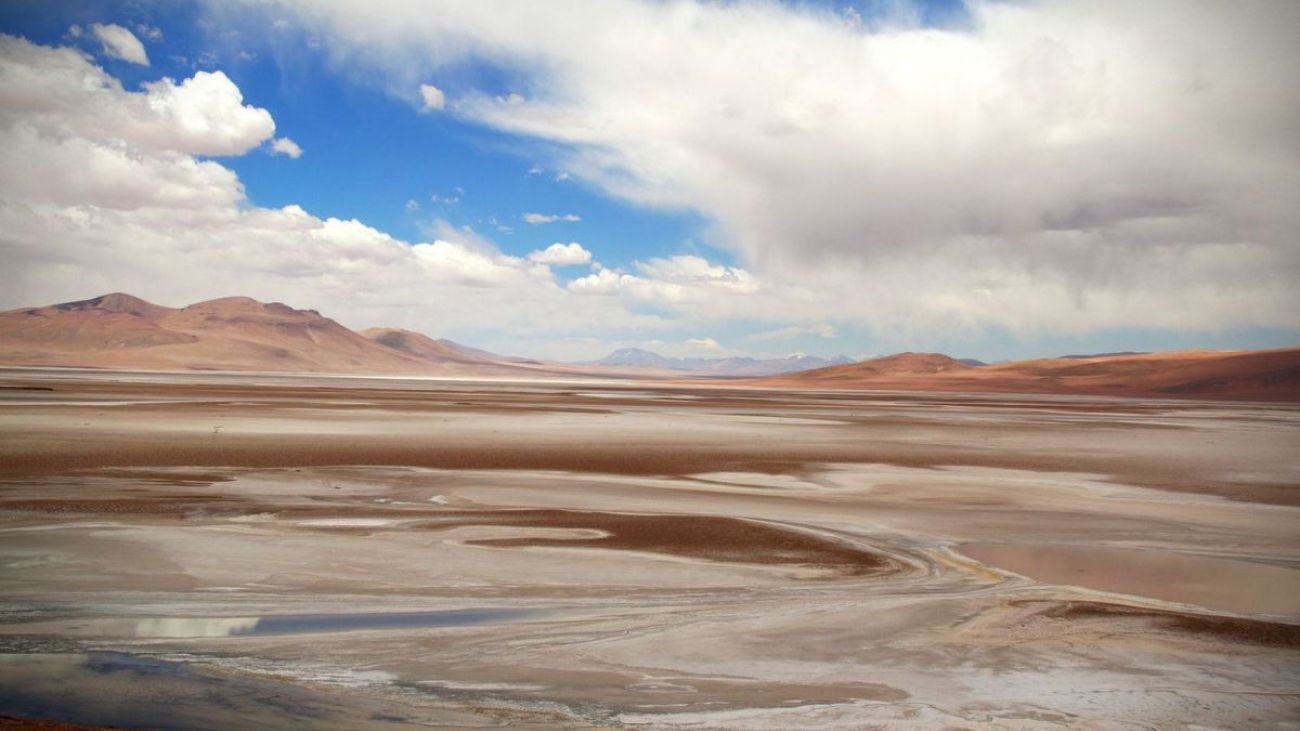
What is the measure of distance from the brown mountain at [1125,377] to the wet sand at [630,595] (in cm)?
10012

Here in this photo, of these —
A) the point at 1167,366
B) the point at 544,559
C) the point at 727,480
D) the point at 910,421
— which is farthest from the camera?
the point at 1167,366

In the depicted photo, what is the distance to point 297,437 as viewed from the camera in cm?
2619

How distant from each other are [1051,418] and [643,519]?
133 ft

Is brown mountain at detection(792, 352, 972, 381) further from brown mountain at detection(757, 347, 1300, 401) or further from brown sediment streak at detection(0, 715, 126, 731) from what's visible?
brown sediment streak at detection(0, 715, 126, 731)

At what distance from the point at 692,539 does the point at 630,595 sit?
3154 millimetres

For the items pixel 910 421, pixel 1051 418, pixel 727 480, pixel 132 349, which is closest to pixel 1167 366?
pixel 1051 418

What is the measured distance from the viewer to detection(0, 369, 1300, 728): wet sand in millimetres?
6230

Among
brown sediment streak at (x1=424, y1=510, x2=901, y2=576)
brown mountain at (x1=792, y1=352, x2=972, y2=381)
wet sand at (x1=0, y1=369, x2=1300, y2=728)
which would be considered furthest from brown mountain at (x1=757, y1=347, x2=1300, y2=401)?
brown sediment streak at (x1=424, y1=510, x2=901, y2=576)

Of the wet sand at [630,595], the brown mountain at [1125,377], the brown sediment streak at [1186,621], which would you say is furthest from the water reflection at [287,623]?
the brown mountain at [1125,377]

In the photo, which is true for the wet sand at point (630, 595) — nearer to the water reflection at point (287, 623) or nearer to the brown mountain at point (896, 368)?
the water reflection at point (287, 623)

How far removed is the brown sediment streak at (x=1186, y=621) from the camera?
317 inches

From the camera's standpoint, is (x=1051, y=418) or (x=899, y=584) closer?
(x=899, y=584)

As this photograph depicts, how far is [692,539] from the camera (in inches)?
484

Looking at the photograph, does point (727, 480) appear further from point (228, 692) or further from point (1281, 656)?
point (228, 692)
